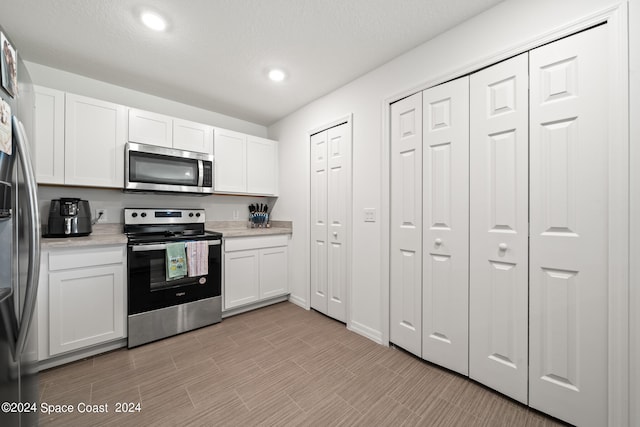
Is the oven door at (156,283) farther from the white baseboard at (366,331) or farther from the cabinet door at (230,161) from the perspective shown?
the white baseboard at (366,331)

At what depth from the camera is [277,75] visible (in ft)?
7.98

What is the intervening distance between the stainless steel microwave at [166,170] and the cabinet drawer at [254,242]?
640 mm

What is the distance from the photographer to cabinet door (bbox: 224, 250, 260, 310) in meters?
2.76

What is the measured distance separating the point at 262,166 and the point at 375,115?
5.58ft

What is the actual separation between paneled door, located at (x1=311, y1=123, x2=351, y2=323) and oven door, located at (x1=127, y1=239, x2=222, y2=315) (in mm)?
1144

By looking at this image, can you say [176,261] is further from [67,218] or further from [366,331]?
[366,331]

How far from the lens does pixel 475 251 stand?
1678mm

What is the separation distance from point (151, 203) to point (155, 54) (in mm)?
1493

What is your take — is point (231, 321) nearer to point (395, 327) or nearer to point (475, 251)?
point (395, 327)

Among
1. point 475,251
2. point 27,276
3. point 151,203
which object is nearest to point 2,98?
point 27,276

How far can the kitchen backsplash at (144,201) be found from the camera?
2.29 m

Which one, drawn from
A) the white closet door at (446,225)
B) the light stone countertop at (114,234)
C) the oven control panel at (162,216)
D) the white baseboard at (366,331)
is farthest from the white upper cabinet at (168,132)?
the white baseboard at (366,331)

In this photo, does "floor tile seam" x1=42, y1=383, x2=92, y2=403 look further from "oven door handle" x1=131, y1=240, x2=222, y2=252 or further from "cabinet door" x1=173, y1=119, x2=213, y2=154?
"cabinet door" x1=173, y1=119, x2=213, y2=154

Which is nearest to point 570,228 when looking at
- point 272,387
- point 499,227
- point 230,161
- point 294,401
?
point 499,227
